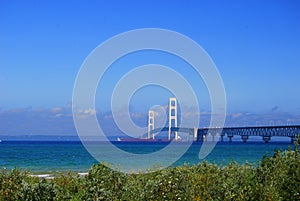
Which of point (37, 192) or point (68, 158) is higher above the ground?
point (37, 192)

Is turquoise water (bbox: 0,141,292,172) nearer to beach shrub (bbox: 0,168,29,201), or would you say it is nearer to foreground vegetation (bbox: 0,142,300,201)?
foreground vegetation (bbox: 0,142,300,201)

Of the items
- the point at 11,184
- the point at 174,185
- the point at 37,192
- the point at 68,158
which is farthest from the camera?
the point at 68,158

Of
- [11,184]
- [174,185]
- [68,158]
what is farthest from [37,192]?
[68,158]

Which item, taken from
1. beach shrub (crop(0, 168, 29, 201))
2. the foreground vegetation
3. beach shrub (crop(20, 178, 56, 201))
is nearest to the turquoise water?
the foreground vegetation

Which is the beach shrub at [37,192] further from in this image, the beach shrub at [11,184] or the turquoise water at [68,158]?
the turquoise water at [68,158]

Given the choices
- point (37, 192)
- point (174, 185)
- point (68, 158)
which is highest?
point (174, 185)

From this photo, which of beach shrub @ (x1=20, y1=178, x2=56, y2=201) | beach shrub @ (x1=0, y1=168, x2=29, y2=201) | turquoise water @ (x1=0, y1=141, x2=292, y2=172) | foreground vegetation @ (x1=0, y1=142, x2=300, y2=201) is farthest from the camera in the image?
turquoise water @ (x1=0, y1=141, x2=292, y2=172)

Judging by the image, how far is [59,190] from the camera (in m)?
14.2

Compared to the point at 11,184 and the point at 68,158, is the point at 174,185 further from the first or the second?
the point at 68,158

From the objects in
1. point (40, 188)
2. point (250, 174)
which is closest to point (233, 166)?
point (250, 174)

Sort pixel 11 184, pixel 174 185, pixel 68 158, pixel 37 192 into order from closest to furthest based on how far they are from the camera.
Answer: pixel 174 185, pixel 37 192, pixel 11 184, pixel 68 158

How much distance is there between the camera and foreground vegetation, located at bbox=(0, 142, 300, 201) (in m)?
13.2

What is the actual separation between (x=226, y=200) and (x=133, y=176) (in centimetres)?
393

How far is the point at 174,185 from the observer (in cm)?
1318
